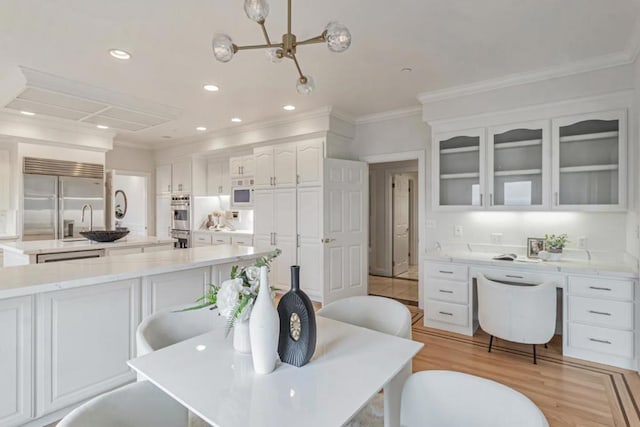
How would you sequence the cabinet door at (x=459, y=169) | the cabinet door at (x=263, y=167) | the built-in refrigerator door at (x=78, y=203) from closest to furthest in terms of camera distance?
1. the cabinet door at (x=459, y=169)
2. the cabinet door at (x=263, y=167)
3. the built-in refrigerator door at (x=78, y=203)

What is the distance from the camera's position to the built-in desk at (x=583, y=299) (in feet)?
8.98

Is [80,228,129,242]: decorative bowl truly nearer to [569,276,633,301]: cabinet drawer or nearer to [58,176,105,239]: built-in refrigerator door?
[58,176,105,239]: built-in refrigerator door

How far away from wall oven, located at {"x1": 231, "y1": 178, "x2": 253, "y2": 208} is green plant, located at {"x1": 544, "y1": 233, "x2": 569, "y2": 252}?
13.1 ft

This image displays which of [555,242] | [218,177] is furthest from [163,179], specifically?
[555,242]

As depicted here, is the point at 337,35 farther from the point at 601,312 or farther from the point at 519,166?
the point at 601,312

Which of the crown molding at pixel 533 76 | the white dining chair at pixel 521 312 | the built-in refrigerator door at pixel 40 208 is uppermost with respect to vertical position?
the crown molding at pixel 533 76

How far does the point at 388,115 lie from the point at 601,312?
315 cm

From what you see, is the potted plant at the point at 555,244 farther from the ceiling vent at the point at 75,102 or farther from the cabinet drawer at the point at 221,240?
the cabinet drawer at the point at 221,240

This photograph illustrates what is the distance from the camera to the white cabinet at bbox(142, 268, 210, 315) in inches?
98.4

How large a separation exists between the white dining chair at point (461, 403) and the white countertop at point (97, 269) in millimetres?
1881

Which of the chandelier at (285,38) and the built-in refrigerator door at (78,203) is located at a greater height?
the chandelier at (285,38)

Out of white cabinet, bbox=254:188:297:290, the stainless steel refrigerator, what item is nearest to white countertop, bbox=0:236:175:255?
the stainless steel refrigerator

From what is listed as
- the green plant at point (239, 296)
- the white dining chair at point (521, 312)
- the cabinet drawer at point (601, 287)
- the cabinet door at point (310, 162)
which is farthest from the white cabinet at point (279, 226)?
the green plant at point (239, 296)

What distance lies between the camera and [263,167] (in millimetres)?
5145
